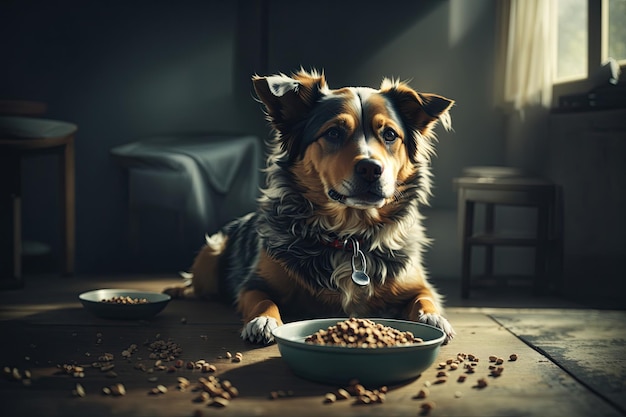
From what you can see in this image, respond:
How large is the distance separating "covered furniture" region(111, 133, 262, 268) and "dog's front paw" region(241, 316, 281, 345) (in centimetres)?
212

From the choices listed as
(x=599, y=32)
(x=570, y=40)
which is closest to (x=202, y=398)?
(x=599, y=32)

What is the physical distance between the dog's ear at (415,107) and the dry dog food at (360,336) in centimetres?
90

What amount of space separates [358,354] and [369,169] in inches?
29.2

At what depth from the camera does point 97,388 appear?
72.4 inches

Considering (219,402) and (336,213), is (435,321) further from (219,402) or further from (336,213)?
(219,402)

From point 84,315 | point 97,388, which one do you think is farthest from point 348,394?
point 84,315

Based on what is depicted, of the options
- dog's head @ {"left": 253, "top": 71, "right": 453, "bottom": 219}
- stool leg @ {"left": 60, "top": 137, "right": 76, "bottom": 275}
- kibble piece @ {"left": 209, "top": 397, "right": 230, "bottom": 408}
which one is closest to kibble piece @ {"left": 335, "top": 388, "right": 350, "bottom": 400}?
kibble piece @ {"left": 209, "top": 397, "right": 230, "bottom": 408}

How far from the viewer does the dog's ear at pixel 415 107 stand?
8.86 ft

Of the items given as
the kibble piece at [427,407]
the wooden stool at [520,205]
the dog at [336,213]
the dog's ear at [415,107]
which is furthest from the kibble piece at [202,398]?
the wooden stool at [520,205]

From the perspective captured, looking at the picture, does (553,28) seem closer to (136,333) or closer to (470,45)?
(470,45)

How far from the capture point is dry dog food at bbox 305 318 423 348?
189 cm

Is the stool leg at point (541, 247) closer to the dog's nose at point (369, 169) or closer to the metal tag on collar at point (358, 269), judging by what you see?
the metal tag on collar at point (358, 269)

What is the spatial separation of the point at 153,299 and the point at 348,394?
1.32 metres

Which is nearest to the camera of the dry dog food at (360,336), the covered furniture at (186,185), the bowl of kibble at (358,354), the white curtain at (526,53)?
the bowl of kibble at (358,354)
